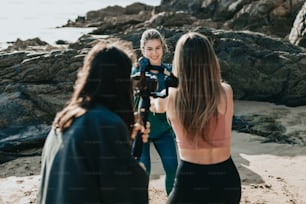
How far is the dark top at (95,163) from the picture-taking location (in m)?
1.66

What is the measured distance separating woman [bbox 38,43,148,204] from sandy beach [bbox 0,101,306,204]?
325 cm

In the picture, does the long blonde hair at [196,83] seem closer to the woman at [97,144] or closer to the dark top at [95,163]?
the woman at [97,144]

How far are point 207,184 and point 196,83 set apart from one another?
523 millimetres

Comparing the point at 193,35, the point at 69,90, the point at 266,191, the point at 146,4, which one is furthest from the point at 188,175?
the point at 146,4

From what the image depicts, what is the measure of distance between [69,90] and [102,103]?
632 cm

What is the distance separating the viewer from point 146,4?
43281mm

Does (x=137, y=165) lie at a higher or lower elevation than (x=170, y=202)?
higher

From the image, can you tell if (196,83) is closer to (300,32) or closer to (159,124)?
(159,124)

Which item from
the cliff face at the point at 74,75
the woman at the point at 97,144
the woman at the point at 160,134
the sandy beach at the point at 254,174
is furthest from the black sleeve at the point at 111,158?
the cliff face at the point at 74,75

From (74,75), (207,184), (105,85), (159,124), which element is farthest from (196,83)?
(74,75)

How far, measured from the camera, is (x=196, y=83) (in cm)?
252

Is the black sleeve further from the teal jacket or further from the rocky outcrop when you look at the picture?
the rocky outcrop

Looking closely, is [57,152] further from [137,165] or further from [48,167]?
[137,165]

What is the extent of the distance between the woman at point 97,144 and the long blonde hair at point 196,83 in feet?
2.39
